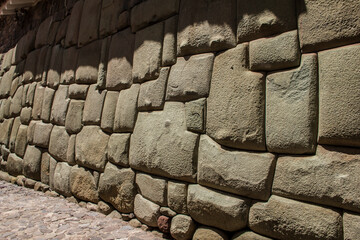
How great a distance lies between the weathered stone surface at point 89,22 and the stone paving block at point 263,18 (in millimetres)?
1694

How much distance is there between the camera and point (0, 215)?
2.81 meters

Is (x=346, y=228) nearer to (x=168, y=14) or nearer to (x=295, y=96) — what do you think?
(x=295, y=96)

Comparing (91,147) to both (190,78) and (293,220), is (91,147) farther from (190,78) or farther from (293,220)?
(293,220)

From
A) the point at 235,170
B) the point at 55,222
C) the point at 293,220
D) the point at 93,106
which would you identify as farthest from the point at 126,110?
the point at 293,220

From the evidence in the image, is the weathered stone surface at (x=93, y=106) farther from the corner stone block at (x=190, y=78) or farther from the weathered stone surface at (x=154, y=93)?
the corner stone block at (x=190, y=78)

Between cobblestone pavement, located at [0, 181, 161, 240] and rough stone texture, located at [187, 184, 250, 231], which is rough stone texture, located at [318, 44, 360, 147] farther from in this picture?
cobblestone pavement, located at [0, 181, 161, 240]

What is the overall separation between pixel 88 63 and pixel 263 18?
193 centimetres

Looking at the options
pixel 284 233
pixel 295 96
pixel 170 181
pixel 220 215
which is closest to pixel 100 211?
pixel 170 181

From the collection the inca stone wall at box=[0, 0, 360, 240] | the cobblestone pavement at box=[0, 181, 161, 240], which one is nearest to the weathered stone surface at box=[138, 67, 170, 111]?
the inca stone wall at box=[0, 0, 360, 240]

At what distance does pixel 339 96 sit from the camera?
1.43 metres

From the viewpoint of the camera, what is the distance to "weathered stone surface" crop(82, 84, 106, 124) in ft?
9.64

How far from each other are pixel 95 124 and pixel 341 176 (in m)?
2.12

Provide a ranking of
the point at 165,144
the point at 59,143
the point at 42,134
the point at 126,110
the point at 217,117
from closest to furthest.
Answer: the point at 217,117, the point at 165,144, the point at 126,110, the point at 59,143, the point at 42,134

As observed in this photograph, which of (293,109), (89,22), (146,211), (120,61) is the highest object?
(89,22)
